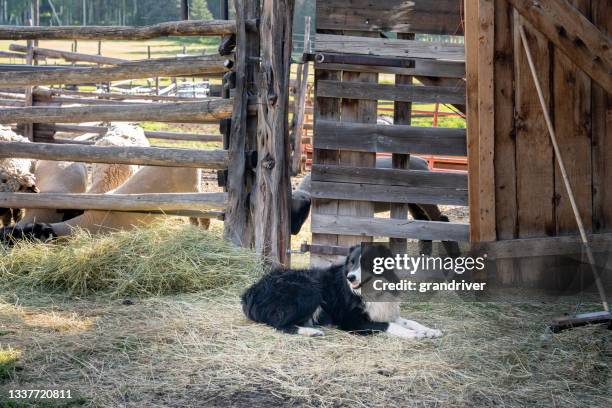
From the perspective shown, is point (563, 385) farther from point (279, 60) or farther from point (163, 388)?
point (279, 60)

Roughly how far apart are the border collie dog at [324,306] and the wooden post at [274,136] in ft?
4.32

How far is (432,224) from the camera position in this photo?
21.0ft

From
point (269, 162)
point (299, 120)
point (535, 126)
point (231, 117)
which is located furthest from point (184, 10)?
point (299, 120)

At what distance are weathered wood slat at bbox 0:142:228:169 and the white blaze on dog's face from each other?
6.96ft

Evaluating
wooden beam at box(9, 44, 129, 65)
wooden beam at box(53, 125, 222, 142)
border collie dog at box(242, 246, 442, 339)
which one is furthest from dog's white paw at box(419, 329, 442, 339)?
wooden beam at box(9, 44, 129, 65)

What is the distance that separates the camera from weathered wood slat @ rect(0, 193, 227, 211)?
7.06 m

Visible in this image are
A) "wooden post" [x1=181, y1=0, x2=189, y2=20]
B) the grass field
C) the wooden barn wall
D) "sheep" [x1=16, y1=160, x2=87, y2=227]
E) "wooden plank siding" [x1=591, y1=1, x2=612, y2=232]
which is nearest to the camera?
the grass field

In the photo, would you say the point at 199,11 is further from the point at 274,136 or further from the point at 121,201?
the point at 274,136

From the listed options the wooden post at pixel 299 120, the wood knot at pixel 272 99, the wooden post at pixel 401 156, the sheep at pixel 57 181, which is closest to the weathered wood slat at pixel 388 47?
the wooden post at pixel 401 156

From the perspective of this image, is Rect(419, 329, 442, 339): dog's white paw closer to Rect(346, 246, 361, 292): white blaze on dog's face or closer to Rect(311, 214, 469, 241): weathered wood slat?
Rect(346, 246, 361, 292): white blaze on dog's face

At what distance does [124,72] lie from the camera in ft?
23.8

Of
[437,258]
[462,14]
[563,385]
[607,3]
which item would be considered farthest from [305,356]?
[607,3]

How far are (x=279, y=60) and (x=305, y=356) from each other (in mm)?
2918

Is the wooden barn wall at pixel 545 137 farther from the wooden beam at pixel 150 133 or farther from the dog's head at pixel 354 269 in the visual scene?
the wooden beam at pixel 150 133
